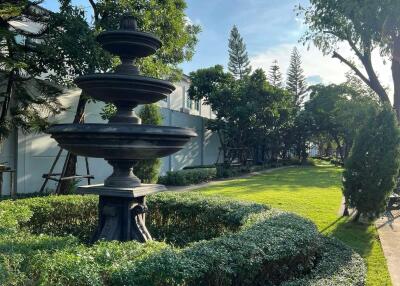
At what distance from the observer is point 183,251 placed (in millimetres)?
4117

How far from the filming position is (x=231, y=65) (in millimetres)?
46406

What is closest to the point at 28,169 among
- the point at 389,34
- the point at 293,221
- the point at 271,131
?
the point at 293,221

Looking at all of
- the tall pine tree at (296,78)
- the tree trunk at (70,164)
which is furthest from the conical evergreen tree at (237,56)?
the tree trunk at (70,164)

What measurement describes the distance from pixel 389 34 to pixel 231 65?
109ft

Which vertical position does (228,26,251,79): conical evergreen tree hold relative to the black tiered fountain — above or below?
above

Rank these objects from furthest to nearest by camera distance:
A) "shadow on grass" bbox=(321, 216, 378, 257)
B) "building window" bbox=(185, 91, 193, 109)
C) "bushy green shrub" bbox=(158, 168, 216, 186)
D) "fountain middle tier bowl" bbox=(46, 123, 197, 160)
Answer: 1. "building window" bbox=(185, 91, 193, 109)
2. "bushy green shrub" bbox=(158, 168, 216, 186)
3. "shadow on grass" bbox=(321, 216, 378, 257)
4. "fountain middle tier bowl" bbox=(46, 123, 197, 160)

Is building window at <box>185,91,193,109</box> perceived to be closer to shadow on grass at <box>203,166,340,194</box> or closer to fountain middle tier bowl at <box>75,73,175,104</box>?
shadow on grass at <box>203,166,340,194</box>

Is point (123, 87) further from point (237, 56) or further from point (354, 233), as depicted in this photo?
point (237, 56)

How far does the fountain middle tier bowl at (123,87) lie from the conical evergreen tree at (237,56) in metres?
41.2

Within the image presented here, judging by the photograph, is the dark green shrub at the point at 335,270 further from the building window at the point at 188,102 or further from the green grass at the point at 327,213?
the building window at the point at 188,102

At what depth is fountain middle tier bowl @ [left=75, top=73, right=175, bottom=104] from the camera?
527 centimetres

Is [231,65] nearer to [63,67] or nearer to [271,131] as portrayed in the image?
[271,131]

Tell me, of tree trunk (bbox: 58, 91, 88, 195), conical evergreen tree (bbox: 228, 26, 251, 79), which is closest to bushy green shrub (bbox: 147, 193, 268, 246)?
tree trunk (bbox: 58, 91, 88, 195)

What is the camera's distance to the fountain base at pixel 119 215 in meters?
5.80
